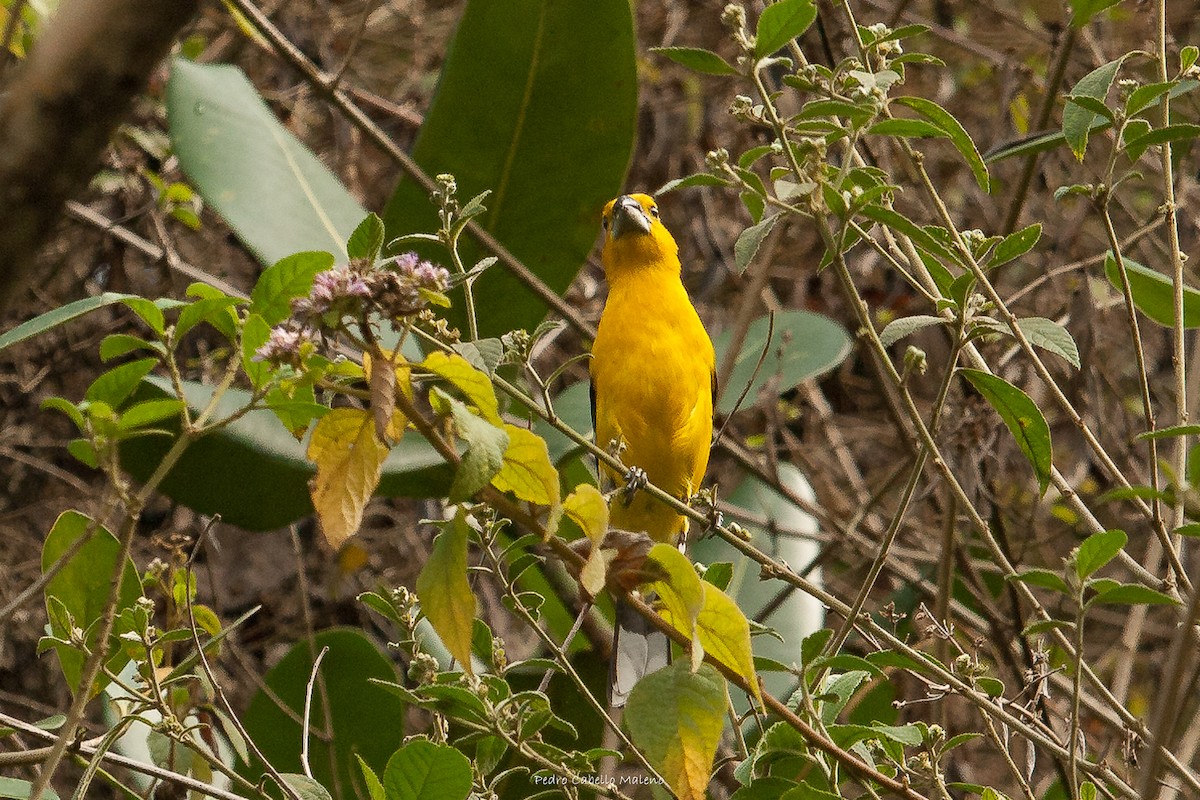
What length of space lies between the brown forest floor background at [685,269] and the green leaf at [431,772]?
103 inches

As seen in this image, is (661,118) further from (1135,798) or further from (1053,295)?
(1135,798)

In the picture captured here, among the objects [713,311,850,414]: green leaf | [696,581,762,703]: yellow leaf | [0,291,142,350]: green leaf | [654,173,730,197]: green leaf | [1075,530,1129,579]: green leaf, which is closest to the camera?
[696,581,762,703]: yellow leaf

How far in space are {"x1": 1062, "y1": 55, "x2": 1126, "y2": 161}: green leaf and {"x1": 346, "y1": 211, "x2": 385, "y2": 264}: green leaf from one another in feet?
3.70

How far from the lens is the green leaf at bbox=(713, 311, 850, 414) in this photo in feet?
14.5

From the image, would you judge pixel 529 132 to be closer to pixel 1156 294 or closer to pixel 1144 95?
pixel 1156 294

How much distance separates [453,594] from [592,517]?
0.18m

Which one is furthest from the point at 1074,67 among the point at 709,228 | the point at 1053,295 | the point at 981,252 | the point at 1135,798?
the point at 1135,798

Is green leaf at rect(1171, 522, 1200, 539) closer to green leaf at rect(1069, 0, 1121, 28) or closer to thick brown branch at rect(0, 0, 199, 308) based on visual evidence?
green leaf at rect(1069, 0, 1121, 28)

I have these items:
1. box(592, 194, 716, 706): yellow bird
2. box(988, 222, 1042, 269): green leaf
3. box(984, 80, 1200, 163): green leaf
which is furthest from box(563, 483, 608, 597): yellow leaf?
box(592, 194, 716, 706): yellow bird

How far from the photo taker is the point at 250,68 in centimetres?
618

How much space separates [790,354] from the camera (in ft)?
15.1

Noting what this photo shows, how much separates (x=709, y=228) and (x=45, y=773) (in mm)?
4110

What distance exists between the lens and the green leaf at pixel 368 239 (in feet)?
5.29

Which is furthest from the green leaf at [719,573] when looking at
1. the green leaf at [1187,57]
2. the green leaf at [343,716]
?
the green leaf at [343,716]
